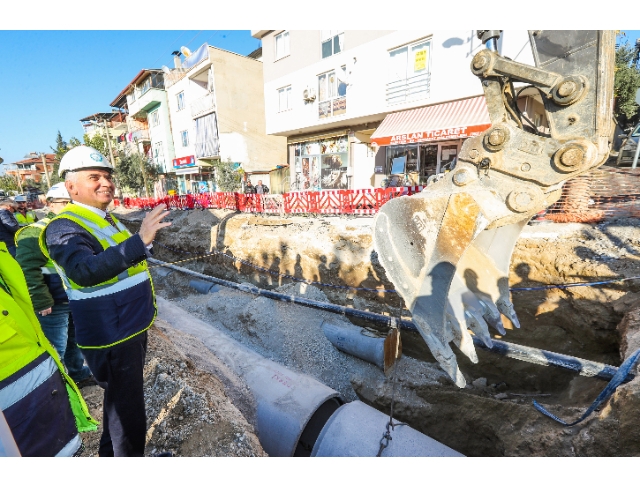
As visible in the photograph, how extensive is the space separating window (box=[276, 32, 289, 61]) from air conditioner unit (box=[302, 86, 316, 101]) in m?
2.92

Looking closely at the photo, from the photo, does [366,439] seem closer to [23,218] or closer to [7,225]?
[7,225]

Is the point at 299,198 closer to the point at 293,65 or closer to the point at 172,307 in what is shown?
the point at 172,307

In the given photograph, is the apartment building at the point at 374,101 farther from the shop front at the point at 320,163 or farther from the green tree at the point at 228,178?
the green tree at the point at 228,178

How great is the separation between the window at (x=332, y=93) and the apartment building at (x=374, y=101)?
49 mm

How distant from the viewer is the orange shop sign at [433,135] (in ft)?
33.4

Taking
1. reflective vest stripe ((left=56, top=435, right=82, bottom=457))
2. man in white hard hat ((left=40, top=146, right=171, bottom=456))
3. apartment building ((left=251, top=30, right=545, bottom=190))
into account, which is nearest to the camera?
reflective vest stripe ((left=56, top=435, right=82, bottom=457))

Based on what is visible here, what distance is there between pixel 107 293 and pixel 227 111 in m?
22.5

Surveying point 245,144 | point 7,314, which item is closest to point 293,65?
point 245,144

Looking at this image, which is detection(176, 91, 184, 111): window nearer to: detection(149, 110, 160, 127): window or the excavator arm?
detection(149, 110, 160, 127): window

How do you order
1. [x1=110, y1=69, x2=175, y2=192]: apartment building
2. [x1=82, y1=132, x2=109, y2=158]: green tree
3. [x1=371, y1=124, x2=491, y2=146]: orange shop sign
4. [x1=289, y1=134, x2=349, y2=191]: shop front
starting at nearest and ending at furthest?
[x1=371, y1=124, x2=491, y2=146]: orange shop sign < [x1=289, y1=134, x2=349, y2=191]: shop front < [x1=110, y1=69, x2=175, y2=192]: apartment building < [x1=82, y1=132, x2=109, y2=158]: green tree

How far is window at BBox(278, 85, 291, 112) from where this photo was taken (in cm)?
1759

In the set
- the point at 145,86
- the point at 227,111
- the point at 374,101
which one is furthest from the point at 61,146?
the point at 374,101

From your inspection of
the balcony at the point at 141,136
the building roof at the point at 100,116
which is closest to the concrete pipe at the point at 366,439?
the balcony at the point at 141,136

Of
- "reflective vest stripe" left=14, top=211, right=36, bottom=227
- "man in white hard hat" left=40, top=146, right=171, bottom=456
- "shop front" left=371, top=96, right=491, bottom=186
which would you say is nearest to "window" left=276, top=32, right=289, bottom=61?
"shop front" left=371, top=96, right=491, bottom=186
